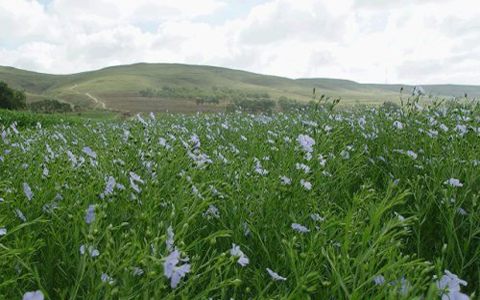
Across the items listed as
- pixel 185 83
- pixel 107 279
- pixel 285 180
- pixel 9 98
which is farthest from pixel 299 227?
pixel 185 83

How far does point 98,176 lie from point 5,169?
1142 mm

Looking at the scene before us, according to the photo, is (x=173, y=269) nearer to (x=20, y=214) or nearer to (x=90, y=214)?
(x=90, y=214)

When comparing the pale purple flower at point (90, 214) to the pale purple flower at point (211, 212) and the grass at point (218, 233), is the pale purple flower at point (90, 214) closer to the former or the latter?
the grass at point (218, 233)

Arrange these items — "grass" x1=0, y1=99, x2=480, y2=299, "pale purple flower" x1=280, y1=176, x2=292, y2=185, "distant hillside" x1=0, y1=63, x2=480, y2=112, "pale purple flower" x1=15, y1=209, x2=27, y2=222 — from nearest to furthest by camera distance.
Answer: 1. "grass" x1=0, y1=99, x2=480, y2=299
2. "pale purple flower" x1=15, y1=209, x2=27, y2=222
3. "pale purple flower" x1=280, y1=176, x2=292, y2=185
4. "distant hillside" x1=0, y1=63, x2=480, y2=112

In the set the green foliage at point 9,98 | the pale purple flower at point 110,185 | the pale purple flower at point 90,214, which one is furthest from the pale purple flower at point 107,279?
the green foliage at point 9,98

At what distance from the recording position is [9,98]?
32.8m

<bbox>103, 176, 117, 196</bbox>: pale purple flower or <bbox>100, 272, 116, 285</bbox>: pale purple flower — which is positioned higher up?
<bbox>103, 176, 117, 196</bbox>: pale purple flower

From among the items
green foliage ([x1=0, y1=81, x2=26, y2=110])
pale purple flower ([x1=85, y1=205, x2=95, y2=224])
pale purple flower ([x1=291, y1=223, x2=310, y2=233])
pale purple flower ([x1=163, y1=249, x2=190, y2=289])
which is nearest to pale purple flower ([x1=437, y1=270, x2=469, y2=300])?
pale purple flower ([x1=291, y1=223, x2=310, y2=233])

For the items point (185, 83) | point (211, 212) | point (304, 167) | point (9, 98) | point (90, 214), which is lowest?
point (9, 98)

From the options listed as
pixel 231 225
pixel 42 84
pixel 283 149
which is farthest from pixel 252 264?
pixel 42 84

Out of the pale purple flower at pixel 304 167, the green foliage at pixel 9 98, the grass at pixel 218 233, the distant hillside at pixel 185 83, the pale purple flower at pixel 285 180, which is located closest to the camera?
the grass at pixel 218 233

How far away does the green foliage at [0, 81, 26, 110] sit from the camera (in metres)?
32.3

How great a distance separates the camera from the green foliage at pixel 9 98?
→ 3231 centimetres

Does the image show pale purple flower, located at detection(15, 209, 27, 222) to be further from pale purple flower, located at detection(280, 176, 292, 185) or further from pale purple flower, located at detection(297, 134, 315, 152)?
pale purple flower, located at detection(297, 134, 315, 152)
